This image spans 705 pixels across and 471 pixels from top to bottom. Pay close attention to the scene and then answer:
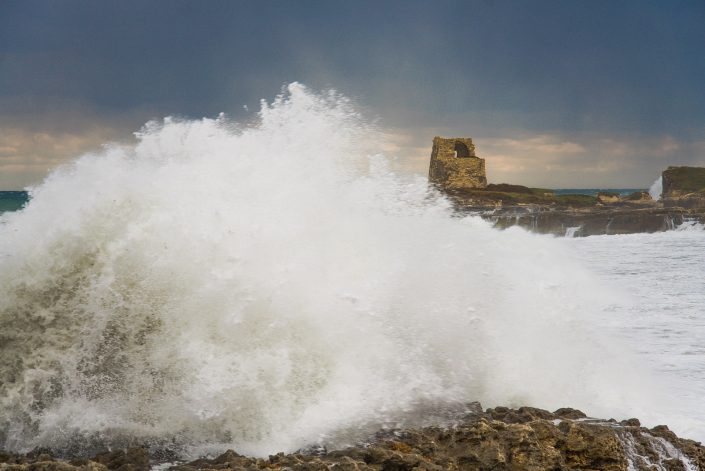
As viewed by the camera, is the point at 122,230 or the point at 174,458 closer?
the point at 174,458

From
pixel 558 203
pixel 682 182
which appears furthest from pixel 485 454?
pixel 682 182

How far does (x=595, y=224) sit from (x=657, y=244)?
1280cm

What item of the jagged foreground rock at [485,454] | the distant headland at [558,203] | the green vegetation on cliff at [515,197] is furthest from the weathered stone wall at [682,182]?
the jagged foreground rock at [485,454]

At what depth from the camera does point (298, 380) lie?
207 inches

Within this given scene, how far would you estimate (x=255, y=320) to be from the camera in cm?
543

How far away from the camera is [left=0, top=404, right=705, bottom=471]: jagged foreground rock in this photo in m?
3.72

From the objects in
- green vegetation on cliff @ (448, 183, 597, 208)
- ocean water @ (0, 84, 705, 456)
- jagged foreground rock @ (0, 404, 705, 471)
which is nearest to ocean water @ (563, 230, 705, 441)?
ocean water @ (0, 84, 705, 456)

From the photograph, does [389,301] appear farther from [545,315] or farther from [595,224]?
[595,224]

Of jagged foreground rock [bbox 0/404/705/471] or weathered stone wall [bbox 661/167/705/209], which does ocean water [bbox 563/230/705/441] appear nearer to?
jagged foreground rock [bbox 0/404/705/471]

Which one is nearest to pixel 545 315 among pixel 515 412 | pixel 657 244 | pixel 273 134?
pixel 515 412

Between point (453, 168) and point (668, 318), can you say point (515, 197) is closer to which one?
point (453, 168)

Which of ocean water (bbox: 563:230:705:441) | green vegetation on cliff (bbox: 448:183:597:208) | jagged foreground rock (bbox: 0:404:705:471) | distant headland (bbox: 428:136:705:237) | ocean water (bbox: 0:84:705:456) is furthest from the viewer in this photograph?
green vegetation on cliff (bbox: 448:183:597:208)

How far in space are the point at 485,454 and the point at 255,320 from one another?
7.80 ft

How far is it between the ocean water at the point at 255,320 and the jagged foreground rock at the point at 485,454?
491 mm
